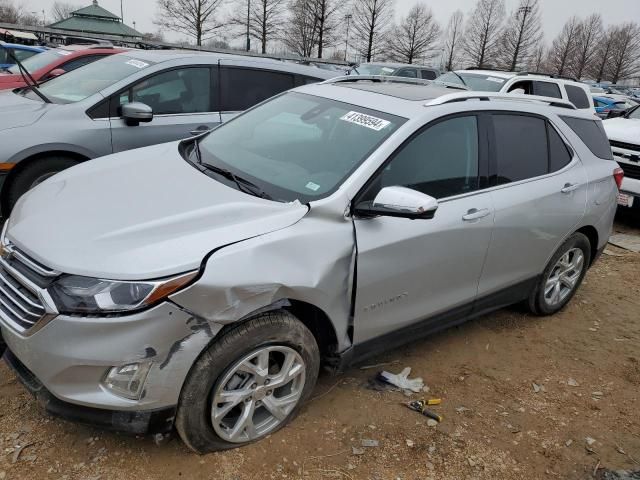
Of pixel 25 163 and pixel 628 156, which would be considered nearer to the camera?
pixel 25 163

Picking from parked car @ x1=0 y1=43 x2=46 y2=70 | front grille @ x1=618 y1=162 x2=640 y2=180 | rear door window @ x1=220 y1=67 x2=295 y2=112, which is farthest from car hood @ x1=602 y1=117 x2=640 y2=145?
parked car @ x1=0 y1=43 x2=46 y2=70

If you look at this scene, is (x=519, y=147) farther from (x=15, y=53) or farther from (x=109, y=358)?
(x=15, y=53)

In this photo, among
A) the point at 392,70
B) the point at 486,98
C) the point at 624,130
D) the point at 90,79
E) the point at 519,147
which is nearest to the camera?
the point at 486,98

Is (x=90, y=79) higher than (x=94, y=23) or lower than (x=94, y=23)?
higher

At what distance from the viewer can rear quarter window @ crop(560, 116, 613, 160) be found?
4.04 m

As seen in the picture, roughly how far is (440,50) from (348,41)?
9608mm

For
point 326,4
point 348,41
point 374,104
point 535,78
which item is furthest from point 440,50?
point 374,104

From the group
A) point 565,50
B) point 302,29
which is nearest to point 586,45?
point 565,50

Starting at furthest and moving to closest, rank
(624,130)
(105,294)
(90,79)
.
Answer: (624,130) → (90,79) → (105,294)

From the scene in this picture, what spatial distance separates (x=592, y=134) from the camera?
165 inches

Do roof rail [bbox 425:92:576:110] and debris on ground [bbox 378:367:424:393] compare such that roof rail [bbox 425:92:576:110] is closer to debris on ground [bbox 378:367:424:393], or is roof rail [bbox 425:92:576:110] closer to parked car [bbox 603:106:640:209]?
debris on ground [bbox 378:367:424:393]

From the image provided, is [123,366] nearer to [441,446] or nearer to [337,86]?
[441,446]

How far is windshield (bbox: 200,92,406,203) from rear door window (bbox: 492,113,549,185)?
0.84m

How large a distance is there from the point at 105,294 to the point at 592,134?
12.5 feet
